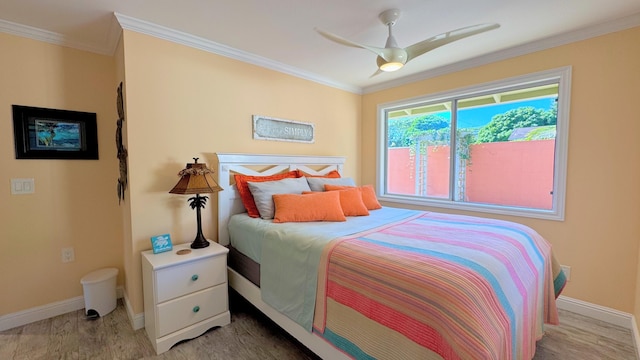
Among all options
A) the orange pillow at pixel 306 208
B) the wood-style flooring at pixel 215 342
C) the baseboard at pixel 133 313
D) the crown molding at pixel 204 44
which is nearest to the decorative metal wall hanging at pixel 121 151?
the crown molding at pixel 204 44

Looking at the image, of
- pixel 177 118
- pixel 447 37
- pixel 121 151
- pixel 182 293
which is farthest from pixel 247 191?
pixel 447 37

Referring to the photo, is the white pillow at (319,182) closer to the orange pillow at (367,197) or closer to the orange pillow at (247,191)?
the orange pillow at (367,197)

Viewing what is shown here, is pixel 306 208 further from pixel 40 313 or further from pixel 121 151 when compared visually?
pixel 40 313

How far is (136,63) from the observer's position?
6.87ft

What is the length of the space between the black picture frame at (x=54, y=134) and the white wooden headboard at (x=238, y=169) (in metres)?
1.17

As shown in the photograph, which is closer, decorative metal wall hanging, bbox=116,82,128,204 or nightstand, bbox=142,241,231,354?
nightstand, bbox=142,241,231,354

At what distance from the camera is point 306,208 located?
7.54 feet

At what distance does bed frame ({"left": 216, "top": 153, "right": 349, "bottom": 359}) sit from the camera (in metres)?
1.61

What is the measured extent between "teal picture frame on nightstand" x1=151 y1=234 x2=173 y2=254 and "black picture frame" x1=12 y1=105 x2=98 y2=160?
111cm

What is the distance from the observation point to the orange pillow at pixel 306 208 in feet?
7.38

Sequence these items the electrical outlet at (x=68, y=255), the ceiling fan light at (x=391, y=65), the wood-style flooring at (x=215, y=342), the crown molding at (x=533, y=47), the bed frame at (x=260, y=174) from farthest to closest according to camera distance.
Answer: the electrical outlet at (x=68, y=255), the crown molding at (x=533, y=47), the ceiling fan light at (x=391, y=65), the wood-style flooring at (x=215, y=342), the bed frame at (x=260, y=174)

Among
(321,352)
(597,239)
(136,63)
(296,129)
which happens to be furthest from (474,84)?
(136,63)

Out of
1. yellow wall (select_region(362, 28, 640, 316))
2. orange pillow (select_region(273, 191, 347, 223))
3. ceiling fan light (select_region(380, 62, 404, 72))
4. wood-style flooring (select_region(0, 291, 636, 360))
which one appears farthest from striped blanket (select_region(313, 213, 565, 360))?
ceiling fan light (select_region(380, 62, 404, 72))

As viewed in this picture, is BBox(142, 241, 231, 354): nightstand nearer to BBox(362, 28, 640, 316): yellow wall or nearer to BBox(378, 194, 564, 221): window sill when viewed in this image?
BBox(378, 194, 564, 221): window sill
